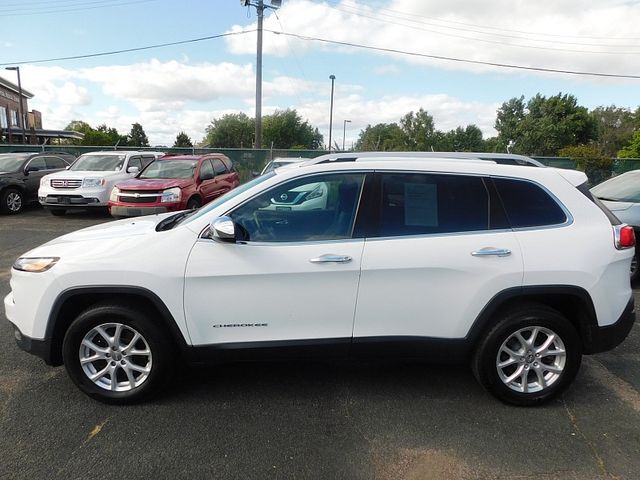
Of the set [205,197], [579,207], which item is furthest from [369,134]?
[579,207]

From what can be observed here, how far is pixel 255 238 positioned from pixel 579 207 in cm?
225

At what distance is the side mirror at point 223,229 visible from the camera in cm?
295

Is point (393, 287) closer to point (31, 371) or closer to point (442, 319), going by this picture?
point (442, 319)

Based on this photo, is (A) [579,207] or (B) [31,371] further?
(B) [31,371]

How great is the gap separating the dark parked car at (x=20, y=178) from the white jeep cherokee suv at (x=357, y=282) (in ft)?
36.0

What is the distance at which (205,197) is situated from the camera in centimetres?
1084

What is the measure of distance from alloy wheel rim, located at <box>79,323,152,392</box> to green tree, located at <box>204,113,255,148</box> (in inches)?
2750

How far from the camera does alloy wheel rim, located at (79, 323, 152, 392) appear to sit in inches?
124

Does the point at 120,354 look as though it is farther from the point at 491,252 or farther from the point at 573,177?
the point at 573,177

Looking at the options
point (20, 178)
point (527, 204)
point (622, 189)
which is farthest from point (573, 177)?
point (20, 178)

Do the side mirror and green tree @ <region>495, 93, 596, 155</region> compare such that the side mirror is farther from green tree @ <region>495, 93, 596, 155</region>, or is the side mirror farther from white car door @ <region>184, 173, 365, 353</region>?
green tree @ <region>495, 93, 596, 155</region>

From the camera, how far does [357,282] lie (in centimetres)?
306

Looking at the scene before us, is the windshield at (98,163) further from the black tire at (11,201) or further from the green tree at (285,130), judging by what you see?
the green tree at (285,130)

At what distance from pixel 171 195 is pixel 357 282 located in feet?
25.2
